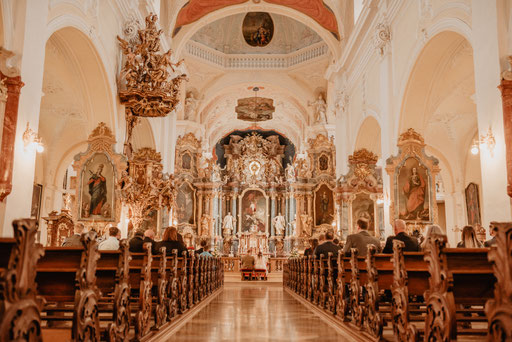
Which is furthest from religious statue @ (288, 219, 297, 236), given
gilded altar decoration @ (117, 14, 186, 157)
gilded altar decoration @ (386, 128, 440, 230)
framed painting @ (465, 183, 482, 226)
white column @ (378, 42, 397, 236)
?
gilded altar decoration @ (117, 14, 186, 157)

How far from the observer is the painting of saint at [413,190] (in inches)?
395

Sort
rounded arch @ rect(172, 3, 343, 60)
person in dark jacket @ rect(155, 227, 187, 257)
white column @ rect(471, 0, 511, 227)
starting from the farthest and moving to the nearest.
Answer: rounded arch @ rect(172, 3, 343, 60), person in dark jacket @ rect(155, 227, 187, 257), white column @ rect(471, 0, 511, 227)

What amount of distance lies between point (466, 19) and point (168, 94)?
593 centimetres

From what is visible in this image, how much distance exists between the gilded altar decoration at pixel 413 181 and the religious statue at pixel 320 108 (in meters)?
12.2

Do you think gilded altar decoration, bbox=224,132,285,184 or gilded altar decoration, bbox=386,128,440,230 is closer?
gilded altar decoration, bbox=386,128,440,230

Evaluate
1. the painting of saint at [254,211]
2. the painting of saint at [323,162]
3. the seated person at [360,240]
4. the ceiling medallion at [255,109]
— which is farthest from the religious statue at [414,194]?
the painting of saint at [254,211]

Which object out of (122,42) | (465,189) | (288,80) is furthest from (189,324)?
(288,80)

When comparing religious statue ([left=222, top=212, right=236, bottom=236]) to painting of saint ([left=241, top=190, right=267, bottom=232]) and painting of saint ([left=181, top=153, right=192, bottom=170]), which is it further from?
painting of saint ([left=181, top=153, right=192, bottom=170])

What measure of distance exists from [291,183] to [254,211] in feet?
13.6

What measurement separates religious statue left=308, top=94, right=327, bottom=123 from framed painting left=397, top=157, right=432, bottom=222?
12.4 metres

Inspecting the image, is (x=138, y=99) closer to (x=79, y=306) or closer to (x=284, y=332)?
(x=284, y=332)

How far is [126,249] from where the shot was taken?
12.6ft

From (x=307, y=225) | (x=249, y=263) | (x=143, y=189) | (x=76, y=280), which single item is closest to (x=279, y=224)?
(x=307, y=225)

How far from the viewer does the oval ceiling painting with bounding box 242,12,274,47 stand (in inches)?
837
